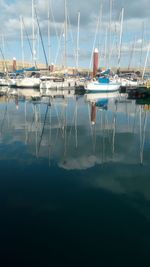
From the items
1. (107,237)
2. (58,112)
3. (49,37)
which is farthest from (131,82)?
(107,237)

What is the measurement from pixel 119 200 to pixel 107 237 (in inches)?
80.8

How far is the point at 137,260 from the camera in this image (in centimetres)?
547

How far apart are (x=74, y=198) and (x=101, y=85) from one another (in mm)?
38152

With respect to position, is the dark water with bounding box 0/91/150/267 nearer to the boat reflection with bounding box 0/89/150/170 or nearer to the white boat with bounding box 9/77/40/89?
the boat reflection with bounding box 0/89/150/170

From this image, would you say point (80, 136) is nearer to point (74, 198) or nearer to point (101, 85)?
point (74, 198)

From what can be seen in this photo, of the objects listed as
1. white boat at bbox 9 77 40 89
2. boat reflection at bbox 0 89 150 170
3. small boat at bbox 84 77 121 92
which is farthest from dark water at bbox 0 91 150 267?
white boat at bbox 9 77 40 89

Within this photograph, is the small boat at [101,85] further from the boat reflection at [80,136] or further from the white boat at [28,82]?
the boat reflection at [80,136]

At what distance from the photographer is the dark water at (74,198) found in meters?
5.70

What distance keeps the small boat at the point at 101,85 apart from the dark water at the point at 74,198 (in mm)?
28340

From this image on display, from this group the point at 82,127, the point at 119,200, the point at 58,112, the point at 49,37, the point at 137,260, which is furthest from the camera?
the point at 49,37

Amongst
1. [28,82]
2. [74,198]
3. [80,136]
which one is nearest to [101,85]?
[28,82]

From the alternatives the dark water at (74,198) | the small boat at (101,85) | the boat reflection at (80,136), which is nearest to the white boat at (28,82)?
the small boat at (101,85)

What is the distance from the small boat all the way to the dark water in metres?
28.3

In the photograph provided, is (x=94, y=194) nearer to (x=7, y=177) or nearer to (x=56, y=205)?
(x=56, y=205)
